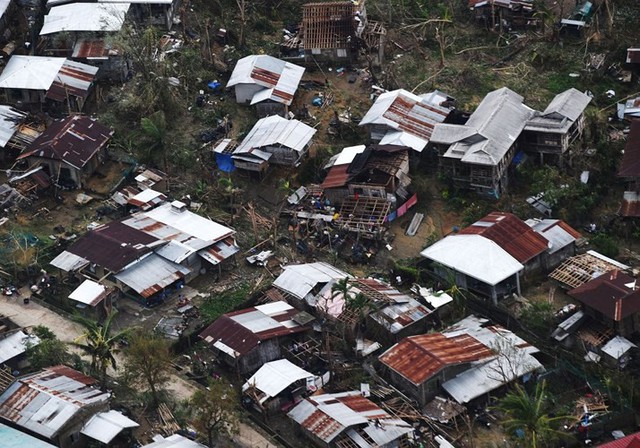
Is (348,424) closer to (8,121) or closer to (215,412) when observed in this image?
(215,412)

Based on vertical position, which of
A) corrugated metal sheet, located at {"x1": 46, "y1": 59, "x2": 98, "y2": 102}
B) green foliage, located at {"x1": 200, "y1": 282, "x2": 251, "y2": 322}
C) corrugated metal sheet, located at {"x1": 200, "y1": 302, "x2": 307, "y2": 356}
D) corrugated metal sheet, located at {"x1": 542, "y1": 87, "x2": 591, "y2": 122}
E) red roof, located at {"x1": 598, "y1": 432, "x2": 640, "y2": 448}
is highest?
corrugated metal sheet, located at {"x1": 542, "y1": 87, "x2": 591, "y2": 122}

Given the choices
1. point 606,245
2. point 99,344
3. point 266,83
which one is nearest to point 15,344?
point 99,344

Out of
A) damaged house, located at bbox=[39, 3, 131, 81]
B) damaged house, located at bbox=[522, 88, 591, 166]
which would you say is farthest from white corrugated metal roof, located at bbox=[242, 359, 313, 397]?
damaged house, located at bbox=[39, 3, 131, 81]

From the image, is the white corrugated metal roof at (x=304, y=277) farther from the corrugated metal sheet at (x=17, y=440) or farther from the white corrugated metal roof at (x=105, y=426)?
the corrugated metal sheet at (x=17, y=440)

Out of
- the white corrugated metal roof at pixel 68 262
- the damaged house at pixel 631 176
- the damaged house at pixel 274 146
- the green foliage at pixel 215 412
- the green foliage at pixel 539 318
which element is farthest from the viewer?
the damaged house at pixel 274 146

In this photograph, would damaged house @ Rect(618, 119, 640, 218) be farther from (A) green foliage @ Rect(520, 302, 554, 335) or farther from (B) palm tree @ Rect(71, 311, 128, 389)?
(B) palm tree @ Rect(71, 311, 128, 389)

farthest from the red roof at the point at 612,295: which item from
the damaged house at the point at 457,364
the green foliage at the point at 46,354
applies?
the green foliage at the point at 46,354
